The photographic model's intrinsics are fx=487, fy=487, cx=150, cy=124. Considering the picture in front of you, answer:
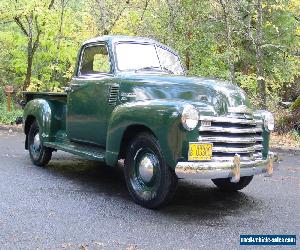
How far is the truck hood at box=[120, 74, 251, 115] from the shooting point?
569cm

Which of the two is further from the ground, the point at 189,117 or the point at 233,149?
the point at 189,117

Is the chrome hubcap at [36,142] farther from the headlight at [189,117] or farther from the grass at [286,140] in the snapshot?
the grass at [286,140]

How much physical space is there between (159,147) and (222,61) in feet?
36.1

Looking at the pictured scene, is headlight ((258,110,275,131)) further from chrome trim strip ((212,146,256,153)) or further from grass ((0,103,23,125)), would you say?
grass ((0,103,23,125))

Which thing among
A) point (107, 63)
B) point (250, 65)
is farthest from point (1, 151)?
point (250, 65)

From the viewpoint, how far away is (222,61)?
630 inches

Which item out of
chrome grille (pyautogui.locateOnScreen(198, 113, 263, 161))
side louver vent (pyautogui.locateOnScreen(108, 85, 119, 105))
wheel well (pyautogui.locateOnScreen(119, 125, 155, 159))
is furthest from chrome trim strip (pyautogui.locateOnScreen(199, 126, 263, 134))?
side louver vent (pyautogui.locateOnScreen(108, 85, 119, 105))

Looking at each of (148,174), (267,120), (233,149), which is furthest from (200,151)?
(267,120)

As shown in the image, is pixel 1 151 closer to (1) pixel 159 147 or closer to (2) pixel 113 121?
(2) pixel 113 121

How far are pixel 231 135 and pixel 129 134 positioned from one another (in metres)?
1.29

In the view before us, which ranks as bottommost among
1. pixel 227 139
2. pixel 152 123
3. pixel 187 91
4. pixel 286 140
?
pixel 286 140

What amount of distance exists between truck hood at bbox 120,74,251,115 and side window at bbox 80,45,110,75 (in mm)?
746

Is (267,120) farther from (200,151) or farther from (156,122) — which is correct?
(156,122)

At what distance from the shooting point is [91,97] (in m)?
6.87
